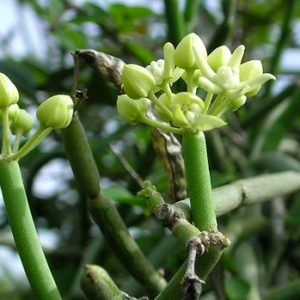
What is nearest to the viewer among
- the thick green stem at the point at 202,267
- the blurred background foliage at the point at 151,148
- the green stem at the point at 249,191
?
the thick green stem at the point at 202,267

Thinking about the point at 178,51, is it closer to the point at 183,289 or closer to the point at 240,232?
the point at 183,289

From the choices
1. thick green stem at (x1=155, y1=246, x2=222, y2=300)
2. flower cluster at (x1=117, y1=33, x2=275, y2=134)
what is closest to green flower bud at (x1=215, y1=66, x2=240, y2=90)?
flower cluster at (x1=117, y1=33, x2=275, y2=134)

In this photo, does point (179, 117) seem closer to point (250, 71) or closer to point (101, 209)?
point (250, 71)

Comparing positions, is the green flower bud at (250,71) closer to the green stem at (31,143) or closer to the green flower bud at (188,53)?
the green flower bud at (188,53)

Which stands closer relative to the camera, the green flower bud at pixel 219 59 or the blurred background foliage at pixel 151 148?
the green flower bud at pixel 219 59

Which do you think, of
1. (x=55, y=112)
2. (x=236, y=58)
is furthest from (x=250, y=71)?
(x=55, y=112)

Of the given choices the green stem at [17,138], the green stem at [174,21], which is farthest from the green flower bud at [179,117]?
the green stem at [174,21]

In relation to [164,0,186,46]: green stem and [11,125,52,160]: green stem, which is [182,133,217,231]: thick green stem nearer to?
[11,125,52,160]: green stem
